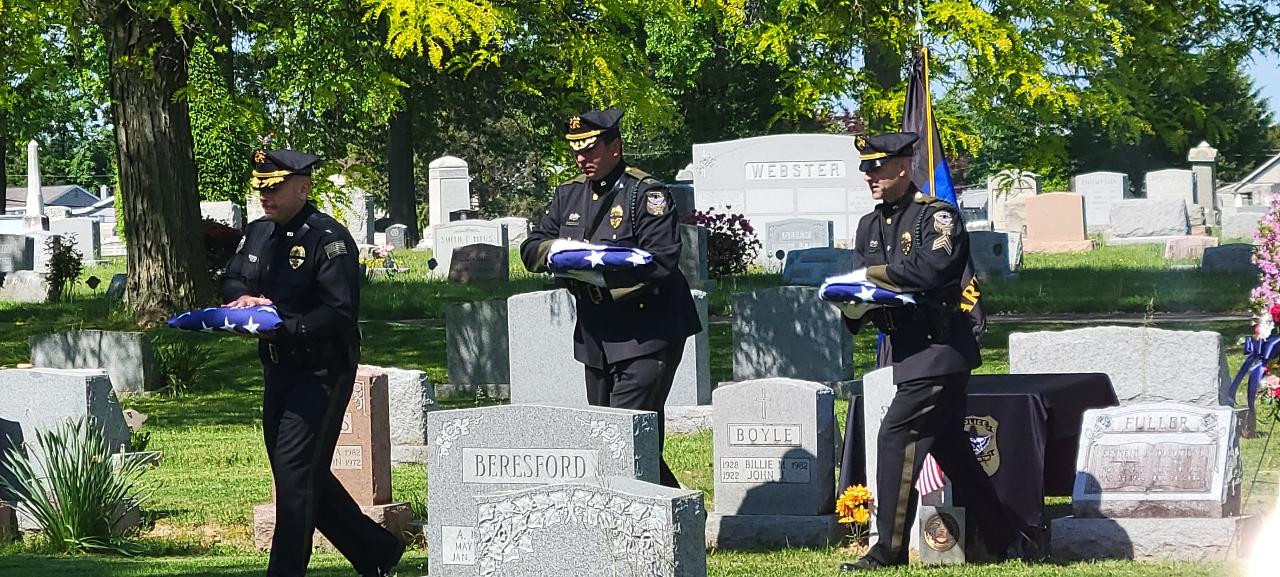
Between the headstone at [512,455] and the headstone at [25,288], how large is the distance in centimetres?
1985

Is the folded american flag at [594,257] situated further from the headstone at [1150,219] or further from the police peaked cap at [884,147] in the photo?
the headstone at [1150,219]

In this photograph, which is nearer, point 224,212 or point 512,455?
point 512,455

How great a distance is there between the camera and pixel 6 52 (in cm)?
1628

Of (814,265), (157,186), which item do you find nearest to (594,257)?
(157,186)

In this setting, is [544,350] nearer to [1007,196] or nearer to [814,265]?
[814,265]

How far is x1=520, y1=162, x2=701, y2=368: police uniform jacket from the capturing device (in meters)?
7.65

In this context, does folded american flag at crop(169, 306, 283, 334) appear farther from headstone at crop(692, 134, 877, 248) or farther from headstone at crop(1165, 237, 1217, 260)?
headstone at crop(692, 134, 877, 248)

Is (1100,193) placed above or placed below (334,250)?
above

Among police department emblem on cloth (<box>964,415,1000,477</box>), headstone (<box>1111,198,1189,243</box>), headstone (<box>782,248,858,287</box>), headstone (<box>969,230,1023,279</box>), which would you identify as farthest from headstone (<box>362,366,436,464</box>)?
headstone (<box>1111,198,1189,243</box>)

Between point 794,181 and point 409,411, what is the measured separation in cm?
2192

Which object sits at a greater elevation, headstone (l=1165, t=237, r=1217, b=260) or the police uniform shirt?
headstone (l=1165, t=237, r=1217, b=260)

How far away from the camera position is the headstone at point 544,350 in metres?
13.1

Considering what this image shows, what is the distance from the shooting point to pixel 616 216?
309 inches

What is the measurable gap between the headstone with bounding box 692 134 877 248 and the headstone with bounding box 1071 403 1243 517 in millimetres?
24466
